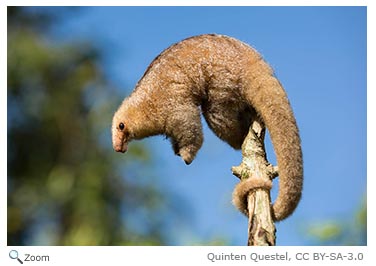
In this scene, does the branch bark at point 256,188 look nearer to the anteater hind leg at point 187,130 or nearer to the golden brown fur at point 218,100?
the golden brown fur at point 218,100

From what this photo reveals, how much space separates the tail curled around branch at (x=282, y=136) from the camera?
4074mm

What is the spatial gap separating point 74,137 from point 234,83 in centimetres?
441

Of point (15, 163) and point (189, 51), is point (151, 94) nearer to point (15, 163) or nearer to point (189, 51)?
point (189, 51)

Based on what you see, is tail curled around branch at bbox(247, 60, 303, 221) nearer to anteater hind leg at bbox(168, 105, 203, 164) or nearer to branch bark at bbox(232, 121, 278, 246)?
branch bark at bbox(232, 121, 278, 246)

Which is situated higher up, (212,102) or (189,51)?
(189,51)

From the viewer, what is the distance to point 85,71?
8.59 m

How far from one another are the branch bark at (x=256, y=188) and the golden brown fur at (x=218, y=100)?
0.10 metres

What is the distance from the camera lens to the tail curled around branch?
407 cm

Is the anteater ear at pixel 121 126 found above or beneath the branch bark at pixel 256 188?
above
